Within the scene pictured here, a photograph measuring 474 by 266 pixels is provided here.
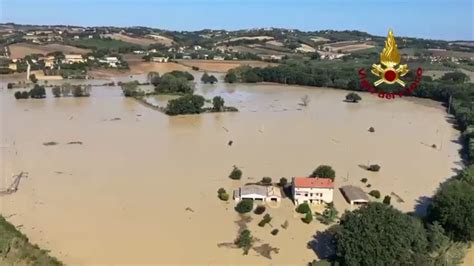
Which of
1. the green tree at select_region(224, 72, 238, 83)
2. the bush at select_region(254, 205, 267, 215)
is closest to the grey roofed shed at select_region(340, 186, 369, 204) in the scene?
the bush at select_region(254, 205, 267, 215)

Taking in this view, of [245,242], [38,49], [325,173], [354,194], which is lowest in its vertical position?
[245,242]

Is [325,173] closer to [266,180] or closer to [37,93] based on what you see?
[266,180]

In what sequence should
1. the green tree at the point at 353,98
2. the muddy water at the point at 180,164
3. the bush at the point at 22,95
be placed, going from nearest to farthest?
the muddy water at the point at 180,164
the bush at the point at 22,95
the green tree at the point at 353,98

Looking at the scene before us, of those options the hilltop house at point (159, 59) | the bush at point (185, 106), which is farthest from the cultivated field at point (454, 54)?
the bush at point (185, 106)

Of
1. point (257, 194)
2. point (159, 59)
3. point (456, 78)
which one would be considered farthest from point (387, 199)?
point (159, 59)

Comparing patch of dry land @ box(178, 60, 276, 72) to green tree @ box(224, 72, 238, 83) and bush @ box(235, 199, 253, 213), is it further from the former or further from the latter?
bush @ box(235, 199, 253, 213)

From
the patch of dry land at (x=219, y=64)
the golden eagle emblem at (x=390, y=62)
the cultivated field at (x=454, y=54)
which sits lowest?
the patch of dry land at (x=219, y=64)

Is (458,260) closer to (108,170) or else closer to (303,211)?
(303,211)

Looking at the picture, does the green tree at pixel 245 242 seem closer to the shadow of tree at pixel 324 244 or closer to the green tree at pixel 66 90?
the shadow of tree at pixel 324 244
